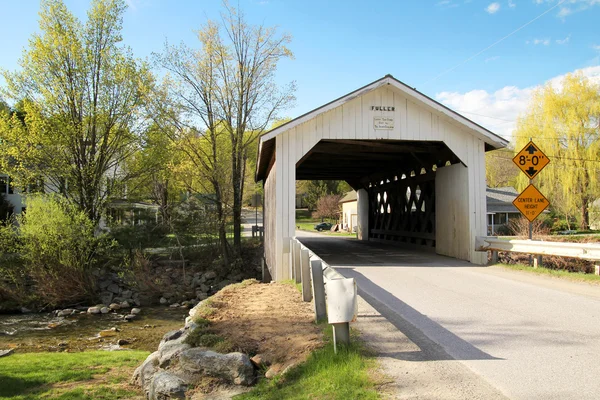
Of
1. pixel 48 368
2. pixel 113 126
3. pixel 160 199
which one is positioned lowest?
pixel 48 368

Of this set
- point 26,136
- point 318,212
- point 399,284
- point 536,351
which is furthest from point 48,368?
point 318,212

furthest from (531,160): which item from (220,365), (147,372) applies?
(147,372)

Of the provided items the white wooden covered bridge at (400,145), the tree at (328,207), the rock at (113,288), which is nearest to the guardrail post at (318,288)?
the white wooden covered bridge at (400,145)

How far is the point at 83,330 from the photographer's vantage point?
44.3 feet

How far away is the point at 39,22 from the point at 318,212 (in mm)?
39561

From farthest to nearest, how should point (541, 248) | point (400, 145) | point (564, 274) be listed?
point (400, 145) < point (541, 248) < point (564, 274)

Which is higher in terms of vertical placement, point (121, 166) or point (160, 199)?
point (121, 166)

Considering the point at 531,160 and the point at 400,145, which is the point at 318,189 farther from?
the point at 531,160

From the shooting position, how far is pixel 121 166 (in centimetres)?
2369

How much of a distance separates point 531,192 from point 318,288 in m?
7.38

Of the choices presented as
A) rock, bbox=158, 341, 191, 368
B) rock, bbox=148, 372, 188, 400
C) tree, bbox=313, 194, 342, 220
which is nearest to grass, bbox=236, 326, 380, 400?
rock, bbox=148, 372, 188, 400

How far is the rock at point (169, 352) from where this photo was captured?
572 centimetres

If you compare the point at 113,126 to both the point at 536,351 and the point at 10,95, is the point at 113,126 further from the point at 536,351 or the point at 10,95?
the point at 536,351

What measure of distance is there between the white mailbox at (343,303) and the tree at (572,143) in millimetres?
29049
